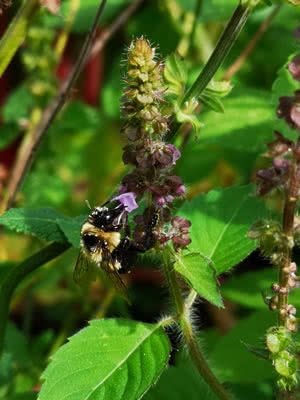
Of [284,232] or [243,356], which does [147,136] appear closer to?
[284,232]

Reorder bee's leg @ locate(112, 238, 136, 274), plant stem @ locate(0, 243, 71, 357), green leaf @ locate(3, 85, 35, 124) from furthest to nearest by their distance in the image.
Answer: green leaf @ locate(3, 85, 35, 124) < plant stem @ locate(0, 243, 71, 357) < bee's leg @ locate(112, 238, 136, 274)

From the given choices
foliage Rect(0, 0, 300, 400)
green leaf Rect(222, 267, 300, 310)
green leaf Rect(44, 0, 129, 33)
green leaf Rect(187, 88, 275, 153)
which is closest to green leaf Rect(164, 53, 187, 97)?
foliage Rect(0, 0, 300, 400)

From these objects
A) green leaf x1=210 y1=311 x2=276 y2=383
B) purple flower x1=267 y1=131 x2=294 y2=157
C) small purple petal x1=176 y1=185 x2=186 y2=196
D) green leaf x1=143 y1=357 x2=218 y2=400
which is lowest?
green leaf x1=210 y1=311 x2=276 y2=383

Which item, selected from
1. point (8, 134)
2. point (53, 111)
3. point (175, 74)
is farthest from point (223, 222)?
point (8, 134)

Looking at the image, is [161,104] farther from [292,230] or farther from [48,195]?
[48,195]

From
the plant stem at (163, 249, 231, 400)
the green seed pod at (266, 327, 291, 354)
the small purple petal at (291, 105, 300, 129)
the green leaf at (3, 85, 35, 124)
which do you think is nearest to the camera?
the small purple petal at (291, 105, 300, 129)

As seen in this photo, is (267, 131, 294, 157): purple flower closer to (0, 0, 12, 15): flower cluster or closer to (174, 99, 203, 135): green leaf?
(174, 99, 203, 135): green leaf
